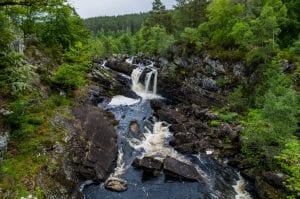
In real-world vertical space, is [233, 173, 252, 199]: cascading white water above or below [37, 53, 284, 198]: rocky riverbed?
below

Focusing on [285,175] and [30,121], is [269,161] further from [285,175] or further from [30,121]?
[30,121]

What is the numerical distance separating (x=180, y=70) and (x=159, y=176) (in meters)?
33.5

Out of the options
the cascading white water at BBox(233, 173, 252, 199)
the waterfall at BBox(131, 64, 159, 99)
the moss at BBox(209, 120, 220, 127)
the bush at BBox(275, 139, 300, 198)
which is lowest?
the cascading white water at BBox(233, 173, 252, 199)

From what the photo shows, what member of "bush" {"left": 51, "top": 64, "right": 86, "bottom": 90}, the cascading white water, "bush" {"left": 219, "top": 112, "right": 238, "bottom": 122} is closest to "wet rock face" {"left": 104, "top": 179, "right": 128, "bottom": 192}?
the cascading white water

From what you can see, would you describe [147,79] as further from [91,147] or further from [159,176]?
[159,176]

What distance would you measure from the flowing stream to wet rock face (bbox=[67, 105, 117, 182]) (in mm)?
945

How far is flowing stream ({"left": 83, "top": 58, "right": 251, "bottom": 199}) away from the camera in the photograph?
24.6 meters

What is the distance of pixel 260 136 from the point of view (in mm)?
26938

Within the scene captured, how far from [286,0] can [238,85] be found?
66.3 feet

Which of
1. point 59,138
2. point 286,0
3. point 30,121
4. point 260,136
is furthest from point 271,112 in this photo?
point 286,0

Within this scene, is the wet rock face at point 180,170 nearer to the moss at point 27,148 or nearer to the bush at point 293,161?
the moss at point 27,148

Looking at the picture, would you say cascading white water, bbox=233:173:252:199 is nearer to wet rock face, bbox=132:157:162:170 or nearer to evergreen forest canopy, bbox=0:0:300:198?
evergreen forest canopy, bbox=0:0:300:198

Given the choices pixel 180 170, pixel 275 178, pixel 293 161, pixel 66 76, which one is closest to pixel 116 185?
pixel 180 170

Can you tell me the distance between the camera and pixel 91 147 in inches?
1111
